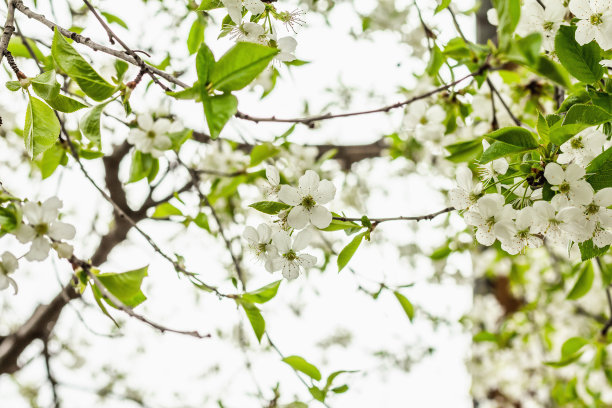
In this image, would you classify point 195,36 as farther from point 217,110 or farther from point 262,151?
point 217,110

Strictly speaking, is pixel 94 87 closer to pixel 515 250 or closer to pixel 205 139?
pixel 515 250

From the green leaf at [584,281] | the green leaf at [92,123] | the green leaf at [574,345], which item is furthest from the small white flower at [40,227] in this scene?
the green leaf at [574,345]

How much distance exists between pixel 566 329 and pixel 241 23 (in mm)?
3069

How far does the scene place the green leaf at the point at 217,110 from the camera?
501mm

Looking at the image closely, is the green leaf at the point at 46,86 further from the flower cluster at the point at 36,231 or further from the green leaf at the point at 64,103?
the flower cluster at the point at 36,231

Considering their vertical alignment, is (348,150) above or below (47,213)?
above

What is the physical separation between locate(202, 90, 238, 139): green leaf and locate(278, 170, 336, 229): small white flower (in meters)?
0.15

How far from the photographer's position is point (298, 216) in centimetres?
62

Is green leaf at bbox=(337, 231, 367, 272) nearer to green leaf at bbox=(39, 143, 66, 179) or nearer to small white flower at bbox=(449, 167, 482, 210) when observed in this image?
small white flower at bbox=(449, 167, 482, 210)

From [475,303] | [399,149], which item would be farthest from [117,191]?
[475,303]

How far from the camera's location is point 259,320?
75 cm

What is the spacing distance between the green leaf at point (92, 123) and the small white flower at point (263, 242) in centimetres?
25

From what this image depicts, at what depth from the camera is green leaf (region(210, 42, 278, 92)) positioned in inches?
19.2

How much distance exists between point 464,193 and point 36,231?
1.91ft
